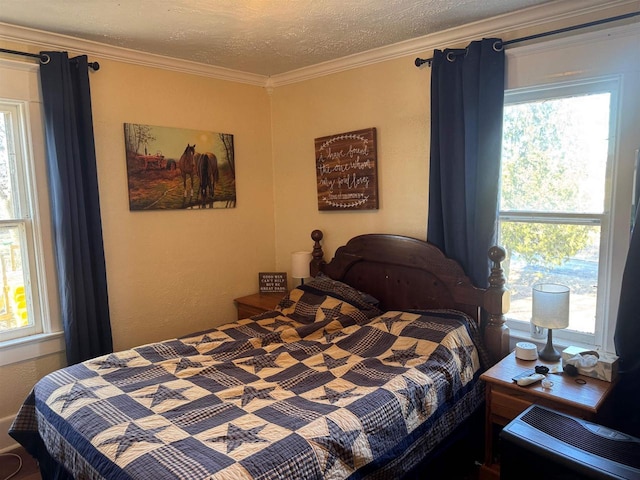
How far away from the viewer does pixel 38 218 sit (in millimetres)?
2543

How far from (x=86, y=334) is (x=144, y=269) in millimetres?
567

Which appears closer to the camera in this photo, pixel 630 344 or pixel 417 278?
pixel 630 344

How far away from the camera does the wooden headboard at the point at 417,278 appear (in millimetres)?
2393

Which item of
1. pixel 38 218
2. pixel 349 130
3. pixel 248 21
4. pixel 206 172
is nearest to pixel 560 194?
pixel 349 130

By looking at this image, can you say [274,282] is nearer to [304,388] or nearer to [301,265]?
[301,265]

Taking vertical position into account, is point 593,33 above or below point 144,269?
above

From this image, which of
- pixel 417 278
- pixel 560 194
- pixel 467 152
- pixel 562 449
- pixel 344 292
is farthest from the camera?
pixel 344 292

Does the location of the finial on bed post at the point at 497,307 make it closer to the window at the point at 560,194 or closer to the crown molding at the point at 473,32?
the window at the point at 560,194

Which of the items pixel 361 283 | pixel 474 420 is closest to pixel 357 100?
pixel 361 283

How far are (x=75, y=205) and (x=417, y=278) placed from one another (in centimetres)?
215

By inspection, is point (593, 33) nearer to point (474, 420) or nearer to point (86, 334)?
point (474, 420)

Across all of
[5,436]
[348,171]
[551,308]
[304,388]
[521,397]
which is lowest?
[5,436]

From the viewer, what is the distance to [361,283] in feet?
10.1

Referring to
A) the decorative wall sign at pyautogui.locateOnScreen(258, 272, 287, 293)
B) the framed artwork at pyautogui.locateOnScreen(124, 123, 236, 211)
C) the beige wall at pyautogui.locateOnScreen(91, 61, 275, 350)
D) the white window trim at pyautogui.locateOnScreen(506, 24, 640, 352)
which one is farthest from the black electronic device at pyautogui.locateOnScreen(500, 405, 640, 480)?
the framed artwork at pyautogui.locateOnScreen(124, 123, 236, 211)
